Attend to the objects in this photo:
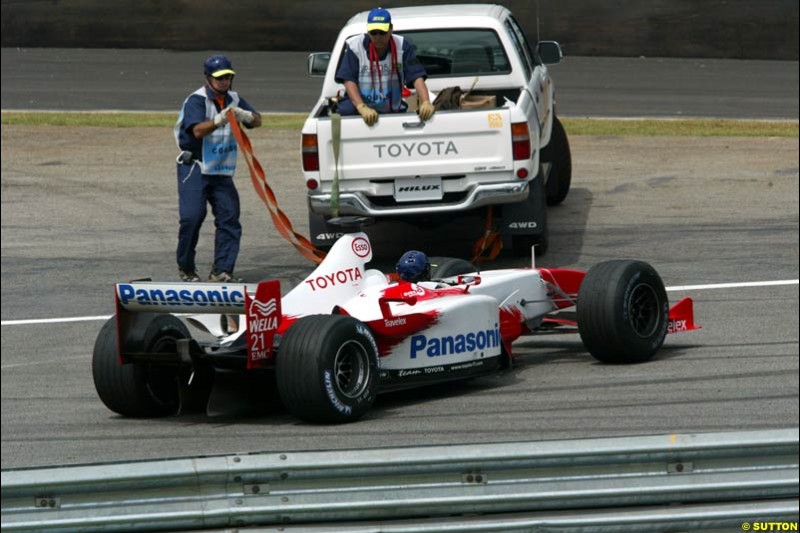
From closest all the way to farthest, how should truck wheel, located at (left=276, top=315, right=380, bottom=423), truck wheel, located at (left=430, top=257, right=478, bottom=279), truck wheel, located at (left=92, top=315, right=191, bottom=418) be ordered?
truck wheel, located at (left=276, top=315, right=380, bottom=423) < truck wheel, located at (left=92, top=315, right=191, bottom=418) < truck wheel, located at (left=430, top=257, right=478, bottom=279)

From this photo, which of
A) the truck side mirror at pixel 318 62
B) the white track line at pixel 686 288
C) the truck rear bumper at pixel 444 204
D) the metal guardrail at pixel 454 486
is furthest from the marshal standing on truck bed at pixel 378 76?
the metal guardrail at pixel 454 486

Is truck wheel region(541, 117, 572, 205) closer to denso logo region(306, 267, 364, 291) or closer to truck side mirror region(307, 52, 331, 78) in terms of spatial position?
truck side mirror region(307, 52, 331, 78)

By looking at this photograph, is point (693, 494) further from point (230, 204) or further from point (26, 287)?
point (26, 287)

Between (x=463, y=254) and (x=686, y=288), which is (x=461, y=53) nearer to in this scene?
(x=463, y=254)

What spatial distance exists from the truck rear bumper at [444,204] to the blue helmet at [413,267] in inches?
119

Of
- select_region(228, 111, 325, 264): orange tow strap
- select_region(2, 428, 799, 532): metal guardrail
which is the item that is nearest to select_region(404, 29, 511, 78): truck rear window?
select_region(228, 111, 325, 264): orange tow strap

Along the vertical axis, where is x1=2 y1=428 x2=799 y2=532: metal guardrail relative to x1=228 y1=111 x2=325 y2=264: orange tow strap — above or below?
below

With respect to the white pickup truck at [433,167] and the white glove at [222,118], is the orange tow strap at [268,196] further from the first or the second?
the white pickup truck at [433,167]

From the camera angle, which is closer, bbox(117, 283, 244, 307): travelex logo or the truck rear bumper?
bbox(117, 283, 244, 307): travelex logo

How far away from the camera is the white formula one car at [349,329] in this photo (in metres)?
7.84

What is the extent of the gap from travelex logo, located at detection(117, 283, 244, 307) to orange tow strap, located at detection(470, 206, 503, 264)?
4.88m

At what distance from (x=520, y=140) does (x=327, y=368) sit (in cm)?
477

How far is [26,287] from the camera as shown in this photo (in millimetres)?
12820

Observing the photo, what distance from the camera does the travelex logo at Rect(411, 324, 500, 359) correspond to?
27.9ft
